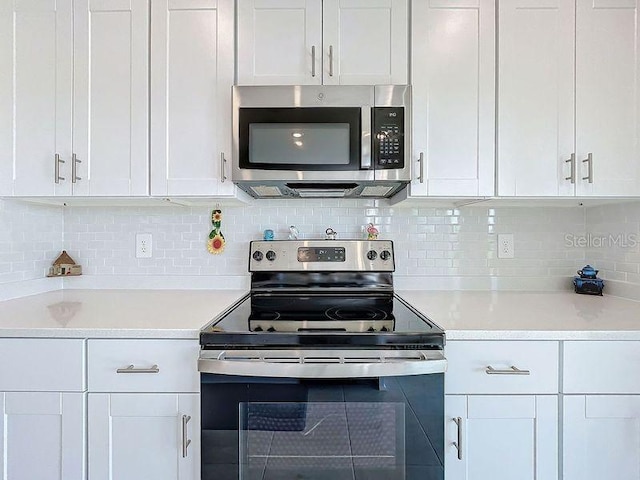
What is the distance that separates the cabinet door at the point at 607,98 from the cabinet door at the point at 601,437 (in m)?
0.81

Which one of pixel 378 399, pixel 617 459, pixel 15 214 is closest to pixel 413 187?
pixel 378 399

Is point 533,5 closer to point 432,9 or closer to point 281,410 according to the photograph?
point 432,9

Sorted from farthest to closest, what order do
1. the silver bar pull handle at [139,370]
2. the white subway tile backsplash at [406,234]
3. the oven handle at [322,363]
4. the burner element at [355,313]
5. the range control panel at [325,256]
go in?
→ the white subway tile backsplash at [406,234]
the range control panel at [325,256]
the burner element at [355,313]
the silver bar pull handle at [139,370]
the oven handle at [322,363]

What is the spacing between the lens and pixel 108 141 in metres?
1.63

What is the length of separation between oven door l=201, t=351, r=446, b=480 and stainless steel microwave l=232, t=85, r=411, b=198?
744 millimetres

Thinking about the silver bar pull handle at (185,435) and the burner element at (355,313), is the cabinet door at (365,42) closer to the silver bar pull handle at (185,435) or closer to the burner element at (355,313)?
the burner element at (355,313)

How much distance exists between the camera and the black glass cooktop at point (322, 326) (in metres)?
1.18

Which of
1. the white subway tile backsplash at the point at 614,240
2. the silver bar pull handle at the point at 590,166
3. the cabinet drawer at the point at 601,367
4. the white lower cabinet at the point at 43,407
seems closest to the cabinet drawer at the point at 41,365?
the white lower cabinet at the point at 43,407

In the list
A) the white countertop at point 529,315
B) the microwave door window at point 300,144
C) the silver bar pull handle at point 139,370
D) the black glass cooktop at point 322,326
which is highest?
the microwave door window at point 300,144

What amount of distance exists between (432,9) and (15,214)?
2004mm

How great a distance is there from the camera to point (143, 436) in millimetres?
1241

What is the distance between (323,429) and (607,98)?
1.67 metres

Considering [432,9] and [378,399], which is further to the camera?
[432,9]

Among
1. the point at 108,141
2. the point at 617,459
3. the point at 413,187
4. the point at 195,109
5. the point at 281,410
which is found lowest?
the point at 617,459
